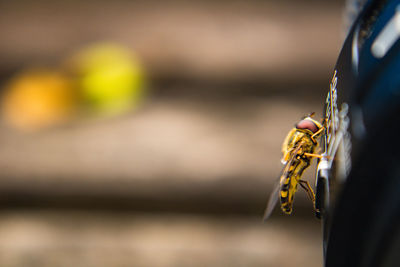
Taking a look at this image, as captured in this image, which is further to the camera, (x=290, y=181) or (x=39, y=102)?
(x=39, y=102)

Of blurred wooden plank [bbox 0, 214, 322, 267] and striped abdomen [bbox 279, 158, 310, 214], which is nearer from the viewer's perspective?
striped abdomen [bbox 279, 158, 310, 214]

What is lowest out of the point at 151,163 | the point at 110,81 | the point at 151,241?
the point at 151,241

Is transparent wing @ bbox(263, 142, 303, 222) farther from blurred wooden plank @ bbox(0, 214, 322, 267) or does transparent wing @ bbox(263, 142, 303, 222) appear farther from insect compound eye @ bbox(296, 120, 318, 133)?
blurred wooden plank @ bbox(0, 214, 322, 267)

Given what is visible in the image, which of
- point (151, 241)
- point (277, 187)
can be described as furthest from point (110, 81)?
point (277, 187)

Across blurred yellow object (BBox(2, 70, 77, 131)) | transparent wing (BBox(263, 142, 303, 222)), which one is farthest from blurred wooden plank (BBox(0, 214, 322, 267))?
transparent wing (BBox(263, 142, 303, 222))

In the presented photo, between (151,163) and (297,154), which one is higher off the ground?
(297,154)

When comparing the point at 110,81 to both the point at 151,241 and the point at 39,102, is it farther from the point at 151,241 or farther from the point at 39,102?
the point at 151,241
